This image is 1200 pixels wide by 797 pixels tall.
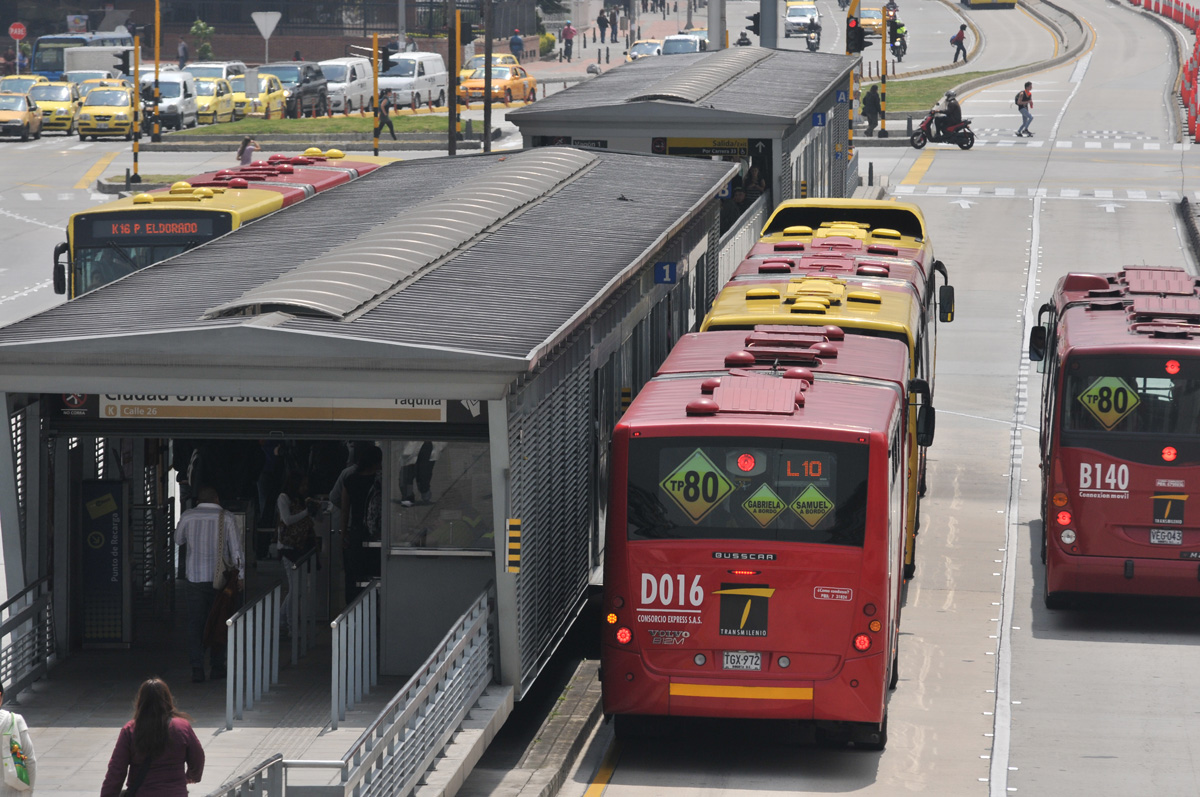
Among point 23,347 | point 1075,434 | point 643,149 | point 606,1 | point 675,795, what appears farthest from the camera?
point 606,1

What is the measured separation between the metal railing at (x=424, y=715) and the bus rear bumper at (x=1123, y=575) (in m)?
6.14

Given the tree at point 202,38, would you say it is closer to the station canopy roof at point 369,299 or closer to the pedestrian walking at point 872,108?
the pedestrian walking at point 872,108

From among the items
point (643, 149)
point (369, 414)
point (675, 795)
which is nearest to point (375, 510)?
point (369, 414)

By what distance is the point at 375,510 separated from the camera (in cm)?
1368

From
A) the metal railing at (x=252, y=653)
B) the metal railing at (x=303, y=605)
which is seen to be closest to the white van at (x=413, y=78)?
the metal railing at (x=303, y=605)

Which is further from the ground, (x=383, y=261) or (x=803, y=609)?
(x=383, y=261)

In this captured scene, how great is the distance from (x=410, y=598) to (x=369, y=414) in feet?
5.08

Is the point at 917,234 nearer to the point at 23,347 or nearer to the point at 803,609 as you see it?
the point at 803,609

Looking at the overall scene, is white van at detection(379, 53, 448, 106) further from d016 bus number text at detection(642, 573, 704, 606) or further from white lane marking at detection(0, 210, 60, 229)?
d016 bus number text at detection(642, 573, 704, 606)

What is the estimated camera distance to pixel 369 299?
12.1 m

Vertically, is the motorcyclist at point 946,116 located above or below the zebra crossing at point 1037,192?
above

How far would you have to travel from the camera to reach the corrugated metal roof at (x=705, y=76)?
25.3 m

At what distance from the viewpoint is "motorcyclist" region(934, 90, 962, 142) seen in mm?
50750

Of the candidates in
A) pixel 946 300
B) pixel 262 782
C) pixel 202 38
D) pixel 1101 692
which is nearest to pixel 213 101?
pixel 202 38
